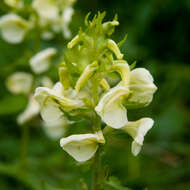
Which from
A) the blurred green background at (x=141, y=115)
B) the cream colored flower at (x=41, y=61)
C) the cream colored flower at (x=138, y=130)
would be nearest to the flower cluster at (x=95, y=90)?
the cream colored flower at (x=138, y=130)

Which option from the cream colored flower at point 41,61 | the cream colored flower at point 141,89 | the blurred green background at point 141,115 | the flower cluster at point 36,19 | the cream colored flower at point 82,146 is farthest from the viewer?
the flower cluster at point 36,19

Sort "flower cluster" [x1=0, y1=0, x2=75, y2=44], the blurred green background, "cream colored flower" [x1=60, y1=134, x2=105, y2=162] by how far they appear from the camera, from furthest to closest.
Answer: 1. "flower cluster" [x1=0, y1=0, x2=75, y2=44]
2. the blurred green background
3. "cream colored flower" [x1=60, y1=134, x2=105, y2=162]

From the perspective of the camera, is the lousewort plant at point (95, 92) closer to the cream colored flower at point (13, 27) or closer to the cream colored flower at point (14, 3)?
the cream colored flower at point (13, 27)

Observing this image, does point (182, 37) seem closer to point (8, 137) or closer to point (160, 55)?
point (160, 55)

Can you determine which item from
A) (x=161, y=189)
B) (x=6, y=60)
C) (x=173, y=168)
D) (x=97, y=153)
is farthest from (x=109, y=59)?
(x=6, y=60)

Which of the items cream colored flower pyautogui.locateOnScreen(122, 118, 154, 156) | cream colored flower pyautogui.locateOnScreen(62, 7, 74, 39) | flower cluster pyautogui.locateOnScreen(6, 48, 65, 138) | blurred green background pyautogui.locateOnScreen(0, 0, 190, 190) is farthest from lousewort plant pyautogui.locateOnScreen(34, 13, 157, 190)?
cream colored flower pyautogui.locateOnScreen(62, 7, 74, 39)

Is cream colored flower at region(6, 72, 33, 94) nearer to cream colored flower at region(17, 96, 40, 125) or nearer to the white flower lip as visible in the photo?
cream colored flower at region(17, 96, 40, 125)

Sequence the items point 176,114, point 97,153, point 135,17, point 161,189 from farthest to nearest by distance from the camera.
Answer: point 135,17, point 176,114, point 161,189, point 97,153
